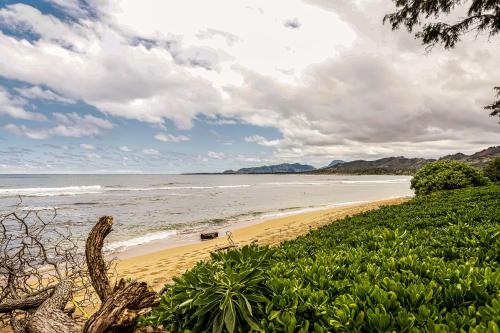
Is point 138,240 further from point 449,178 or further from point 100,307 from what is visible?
point 449,178

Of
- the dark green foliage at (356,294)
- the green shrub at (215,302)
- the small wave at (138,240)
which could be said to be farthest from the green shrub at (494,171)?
the green shrub at (215,302)

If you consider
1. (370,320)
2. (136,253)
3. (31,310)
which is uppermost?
(370,320)

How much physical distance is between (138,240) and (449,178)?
60.5ft

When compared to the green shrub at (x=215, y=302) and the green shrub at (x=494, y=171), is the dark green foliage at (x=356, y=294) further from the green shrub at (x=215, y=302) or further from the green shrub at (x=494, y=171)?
the green shrub at (x=494, y=171)

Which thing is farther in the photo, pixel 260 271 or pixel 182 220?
pixel 182 220

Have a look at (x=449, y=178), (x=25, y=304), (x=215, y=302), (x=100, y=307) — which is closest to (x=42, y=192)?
(x=449, y=178)

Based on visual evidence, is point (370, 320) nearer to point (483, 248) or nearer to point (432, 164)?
point (483, 248)

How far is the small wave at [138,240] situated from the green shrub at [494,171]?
20.8m

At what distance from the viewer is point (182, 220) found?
23.0 metres

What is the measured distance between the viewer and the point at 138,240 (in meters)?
16.5

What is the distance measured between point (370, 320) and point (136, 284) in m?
2.20

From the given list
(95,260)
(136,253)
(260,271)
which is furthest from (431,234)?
(136,253)

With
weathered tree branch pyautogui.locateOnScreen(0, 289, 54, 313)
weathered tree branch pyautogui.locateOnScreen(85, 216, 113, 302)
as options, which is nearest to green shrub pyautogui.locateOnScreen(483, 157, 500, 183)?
weathered tree branch pyautogui.locateOnScreen(85, 216, 113, 302)

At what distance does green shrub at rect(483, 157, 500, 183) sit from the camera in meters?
21.1
